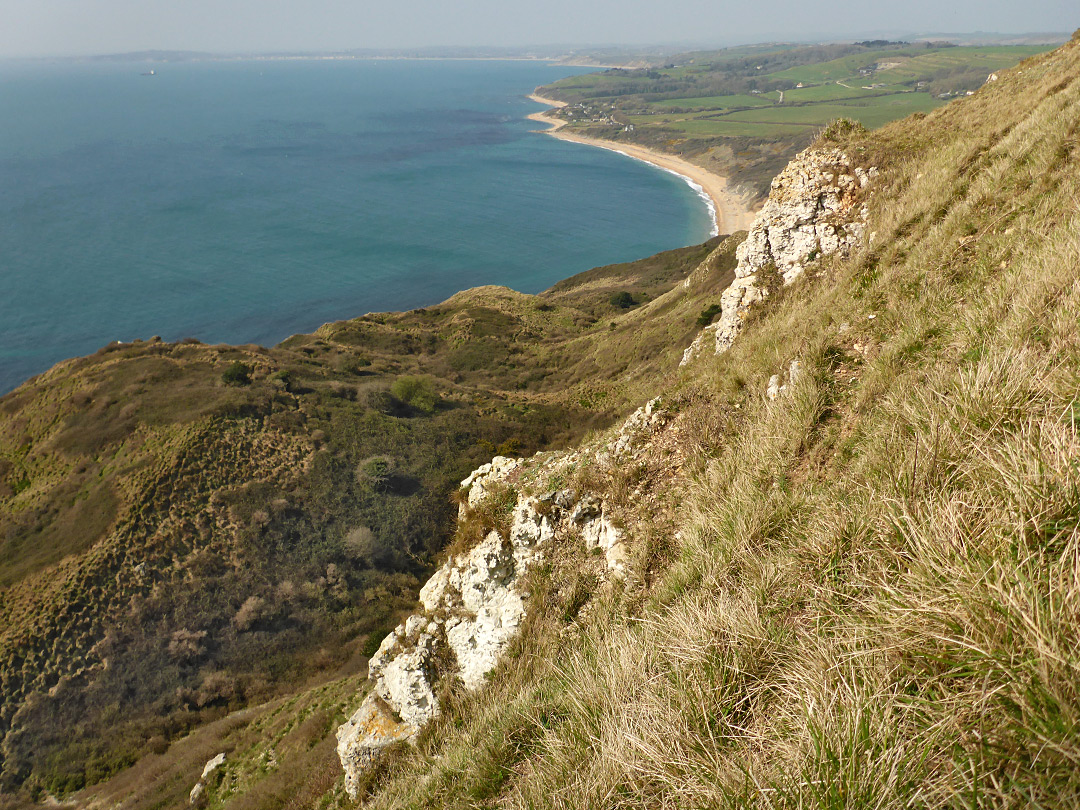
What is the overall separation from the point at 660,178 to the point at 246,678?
421 ft

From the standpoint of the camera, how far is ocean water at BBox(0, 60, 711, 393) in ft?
229

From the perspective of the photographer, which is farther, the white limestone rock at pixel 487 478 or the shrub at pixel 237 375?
the shrub at pixel 237 375

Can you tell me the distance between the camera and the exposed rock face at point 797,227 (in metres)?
15.7

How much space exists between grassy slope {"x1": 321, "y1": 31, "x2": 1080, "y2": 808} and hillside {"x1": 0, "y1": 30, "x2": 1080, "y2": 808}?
0.07ft

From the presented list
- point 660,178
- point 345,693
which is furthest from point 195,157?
point 345,693

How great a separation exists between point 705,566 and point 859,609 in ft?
4.55

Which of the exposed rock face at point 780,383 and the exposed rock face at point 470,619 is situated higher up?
the exposed rock face at point 780,383

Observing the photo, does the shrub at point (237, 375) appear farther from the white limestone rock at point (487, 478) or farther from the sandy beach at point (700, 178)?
the sandy beach at point (700, 178)

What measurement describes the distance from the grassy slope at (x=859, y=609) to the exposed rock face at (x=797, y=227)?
366 inches

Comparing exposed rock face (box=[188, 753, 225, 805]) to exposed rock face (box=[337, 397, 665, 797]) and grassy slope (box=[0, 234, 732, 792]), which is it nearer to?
grassy slope (box=[0, 234, 732, 792])

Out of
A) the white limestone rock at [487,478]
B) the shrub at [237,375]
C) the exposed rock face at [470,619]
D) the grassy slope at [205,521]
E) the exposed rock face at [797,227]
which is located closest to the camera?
the exposed rock face at [470,619]

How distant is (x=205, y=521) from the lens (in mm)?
23094

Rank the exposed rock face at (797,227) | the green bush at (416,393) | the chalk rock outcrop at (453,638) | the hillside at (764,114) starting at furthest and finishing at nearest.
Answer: the hillside at (764,114) < the green bush at (416,393) < the exposed rock face at (797,227) < the chalk rock outcrop at (453,638)

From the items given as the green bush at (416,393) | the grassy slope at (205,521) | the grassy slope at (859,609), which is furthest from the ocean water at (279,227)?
the grassy slope at (859,609)
